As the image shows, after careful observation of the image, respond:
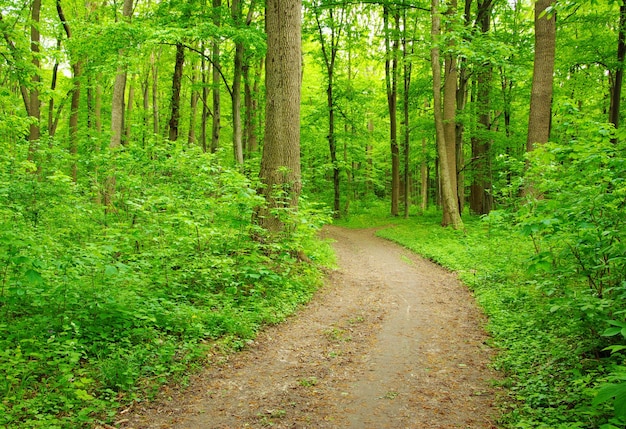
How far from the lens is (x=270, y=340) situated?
19.9ft

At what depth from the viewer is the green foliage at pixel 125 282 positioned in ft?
13.5

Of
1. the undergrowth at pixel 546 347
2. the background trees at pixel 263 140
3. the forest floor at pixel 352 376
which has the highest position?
the background trees at pixel 263 140

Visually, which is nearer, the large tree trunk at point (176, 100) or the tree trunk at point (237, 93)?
the tree trunk at point (237, 93)

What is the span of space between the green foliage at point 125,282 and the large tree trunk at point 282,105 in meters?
0.68

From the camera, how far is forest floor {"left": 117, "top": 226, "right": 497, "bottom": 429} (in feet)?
13.0

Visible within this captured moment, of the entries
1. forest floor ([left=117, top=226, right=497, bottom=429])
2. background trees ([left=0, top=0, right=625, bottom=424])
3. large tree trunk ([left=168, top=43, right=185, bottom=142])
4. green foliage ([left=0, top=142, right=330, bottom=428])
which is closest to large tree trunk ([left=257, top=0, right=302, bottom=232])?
background trees ([left=0, top=0, right=625, bottom=424])

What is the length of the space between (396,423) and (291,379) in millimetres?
1439

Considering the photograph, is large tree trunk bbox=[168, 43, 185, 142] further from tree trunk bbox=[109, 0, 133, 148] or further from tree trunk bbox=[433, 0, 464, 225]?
tree trunk bbox=[433, 0, 464, 225]

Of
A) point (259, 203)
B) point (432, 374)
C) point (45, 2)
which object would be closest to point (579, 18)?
point (259, 203)

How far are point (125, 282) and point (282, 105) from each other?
202 inches

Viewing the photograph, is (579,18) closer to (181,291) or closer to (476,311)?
(476,311)

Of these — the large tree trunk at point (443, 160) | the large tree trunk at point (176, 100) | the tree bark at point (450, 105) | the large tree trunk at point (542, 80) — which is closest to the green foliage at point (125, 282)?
the large tree trunk at point (542, 80)

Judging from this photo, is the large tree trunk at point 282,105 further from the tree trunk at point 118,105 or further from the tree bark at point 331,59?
the tree bark at point 331,59

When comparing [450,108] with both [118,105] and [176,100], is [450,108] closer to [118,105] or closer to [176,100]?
[176,100]
